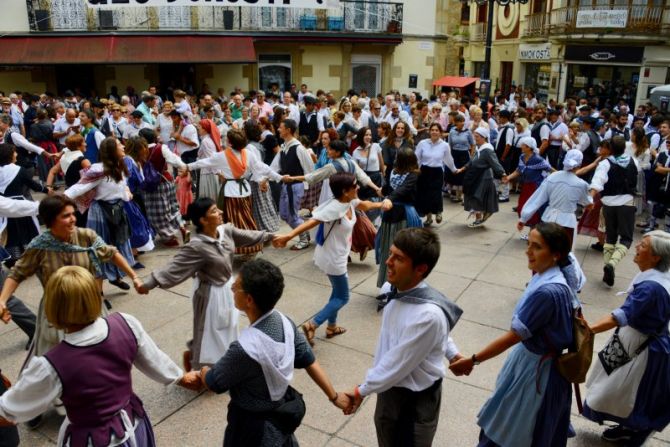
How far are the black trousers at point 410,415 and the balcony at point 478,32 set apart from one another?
36.2m

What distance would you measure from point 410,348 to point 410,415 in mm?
422

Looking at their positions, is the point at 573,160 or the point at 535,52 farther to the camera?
the point at 535,52

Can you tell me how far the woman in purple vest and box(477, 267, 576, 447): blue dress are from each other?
2.06m

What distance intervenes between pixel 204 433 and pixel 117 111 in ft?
28.3

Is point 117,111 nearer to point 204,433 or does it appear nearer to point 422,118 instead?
point 422,118

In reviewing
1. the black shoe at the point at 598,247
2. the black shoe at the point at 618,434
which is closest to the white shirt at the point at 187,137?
the black shoe at the point at 598,247

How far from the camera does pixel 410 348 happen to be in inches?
108

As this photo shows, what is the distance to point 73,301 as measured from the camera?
2496 millimetres

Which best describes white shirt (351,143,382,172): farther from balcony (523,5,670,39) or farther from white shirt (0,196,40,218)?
balcony (523,5,670,39)

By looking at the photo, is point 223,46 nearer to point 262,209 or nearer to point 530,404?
point 262,209

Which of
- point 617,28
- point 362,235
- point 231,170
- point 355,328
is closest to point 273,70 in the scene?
point 617,28

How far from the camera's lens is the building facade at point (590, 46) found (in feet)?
79.9

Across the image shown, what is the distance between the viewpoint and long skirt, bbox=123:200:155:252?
6.92 meters

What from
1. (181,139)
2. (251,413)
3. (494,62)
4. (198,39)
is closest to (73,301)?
(251,413)
